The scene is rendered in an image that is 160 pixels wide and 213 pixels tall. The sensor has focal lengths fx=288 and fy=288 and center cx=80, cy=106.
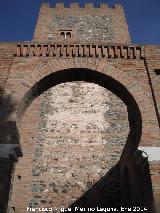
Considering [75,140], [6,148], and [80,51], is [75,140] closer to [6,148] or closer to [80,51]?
[80,51]

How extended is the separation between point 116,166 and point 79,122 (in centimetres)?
234

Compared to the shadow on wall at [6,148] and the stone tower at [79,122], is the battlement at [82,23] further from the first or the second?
the shadow on wall at [6,148]

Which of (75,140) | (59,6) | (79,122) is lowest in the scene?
(75,140)

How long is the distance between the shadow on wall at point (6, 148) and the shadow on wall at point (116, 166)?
0.39 metres

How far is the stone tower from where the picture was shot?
20.5 feet

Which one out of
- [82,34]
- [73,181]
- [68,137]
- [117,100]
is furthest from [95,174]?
[82,34]

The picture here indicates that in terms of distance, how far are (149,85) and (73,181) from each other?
4890mm

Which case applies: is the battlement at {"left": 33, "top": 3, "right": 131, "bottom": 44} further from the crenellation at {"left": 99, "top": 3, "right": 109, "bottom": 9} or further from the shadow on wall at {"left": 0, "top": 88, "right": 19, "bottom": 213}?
the shadow on wall at {"left": 0, "top": 88, "right": 19, "bottom": 213}

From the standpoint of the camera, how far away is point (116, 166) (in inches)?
419

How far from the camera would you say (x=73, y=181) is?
1020cm

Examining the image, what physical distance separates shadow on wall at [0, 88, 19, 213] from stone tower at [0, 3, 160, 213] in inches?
0.8

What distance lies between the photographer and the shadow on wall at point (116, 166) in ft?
21.6

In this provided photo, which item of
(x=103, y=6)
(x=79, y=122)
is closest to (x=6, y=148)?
(x=79, y=122)

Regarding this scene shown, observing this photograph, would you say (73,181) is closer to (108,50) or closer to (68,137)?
(68,137)
